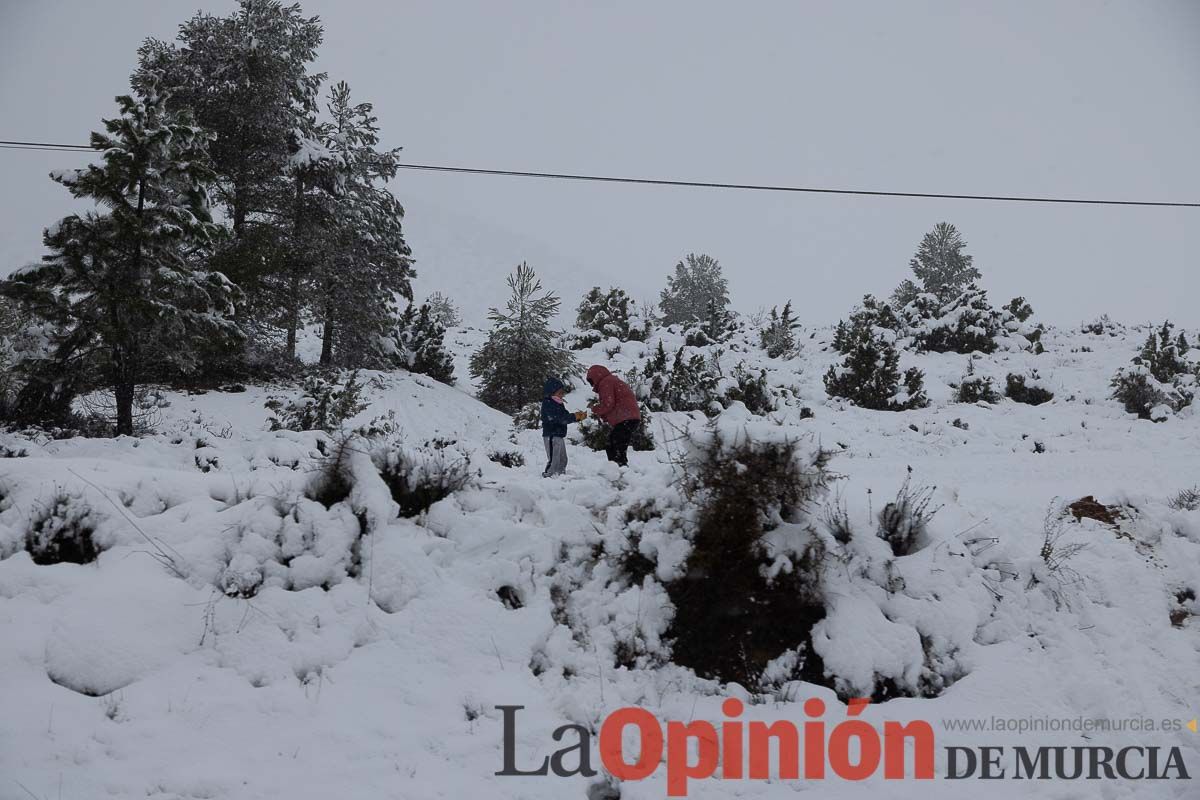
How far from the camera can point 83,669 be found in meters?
3.56

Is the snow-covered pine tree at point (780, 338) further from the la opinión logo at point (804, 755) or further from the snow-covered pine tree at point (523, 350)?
the la opinión logo at point (804, 755)

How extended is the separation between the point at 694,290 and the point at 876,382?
1868cm

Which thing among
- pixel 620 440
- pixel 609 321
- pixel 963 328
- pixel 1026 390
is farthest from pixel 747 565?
pixel 963 328

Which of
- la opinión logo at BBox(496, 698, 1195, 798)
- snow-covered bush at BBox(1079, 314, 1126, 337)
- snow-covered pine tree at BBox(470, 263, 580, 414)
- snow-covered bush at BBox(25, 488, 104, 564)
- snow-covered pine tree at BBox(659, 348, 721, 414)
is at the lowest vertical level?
la opinión logo at BBox(496, 698, 1195, 798)

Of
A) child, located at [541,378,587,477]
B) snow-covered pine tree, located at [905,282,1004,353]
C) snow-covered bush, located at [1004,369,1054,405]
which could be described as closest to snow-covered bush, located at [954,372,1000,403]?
snow-covered bush, located at [1004,369,1054,405]

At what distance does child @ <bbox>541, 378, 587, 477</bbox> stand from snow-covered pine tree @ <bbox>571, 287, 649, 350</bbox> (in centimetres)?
1412

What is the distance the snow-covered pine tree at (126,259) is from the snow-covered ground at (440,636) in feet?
16.3

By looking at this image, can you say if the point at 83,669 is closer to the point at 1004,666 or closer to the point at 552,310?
the point at 1004,666

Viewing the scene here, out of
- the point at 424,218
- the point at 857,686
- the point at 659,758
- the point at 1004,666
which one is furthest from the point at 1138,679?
the point at 424,218

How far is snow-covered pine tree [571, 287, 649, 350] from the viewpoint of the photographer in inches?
874

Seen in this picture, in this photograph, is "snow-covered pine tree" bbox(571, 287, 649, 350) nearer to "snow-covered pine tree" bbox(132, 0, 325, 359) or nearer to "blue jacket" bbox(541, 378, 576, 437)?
"snow-covered pine tree" bbox(132, 0, 325, 359)

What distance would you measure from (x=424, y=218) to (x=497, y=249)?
89.1 feet

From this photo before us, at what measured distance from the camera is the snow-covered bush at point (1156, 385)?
14430 mm

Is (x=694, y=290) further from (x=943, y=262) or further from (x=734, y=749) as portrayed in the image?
(x=734, y=749)
